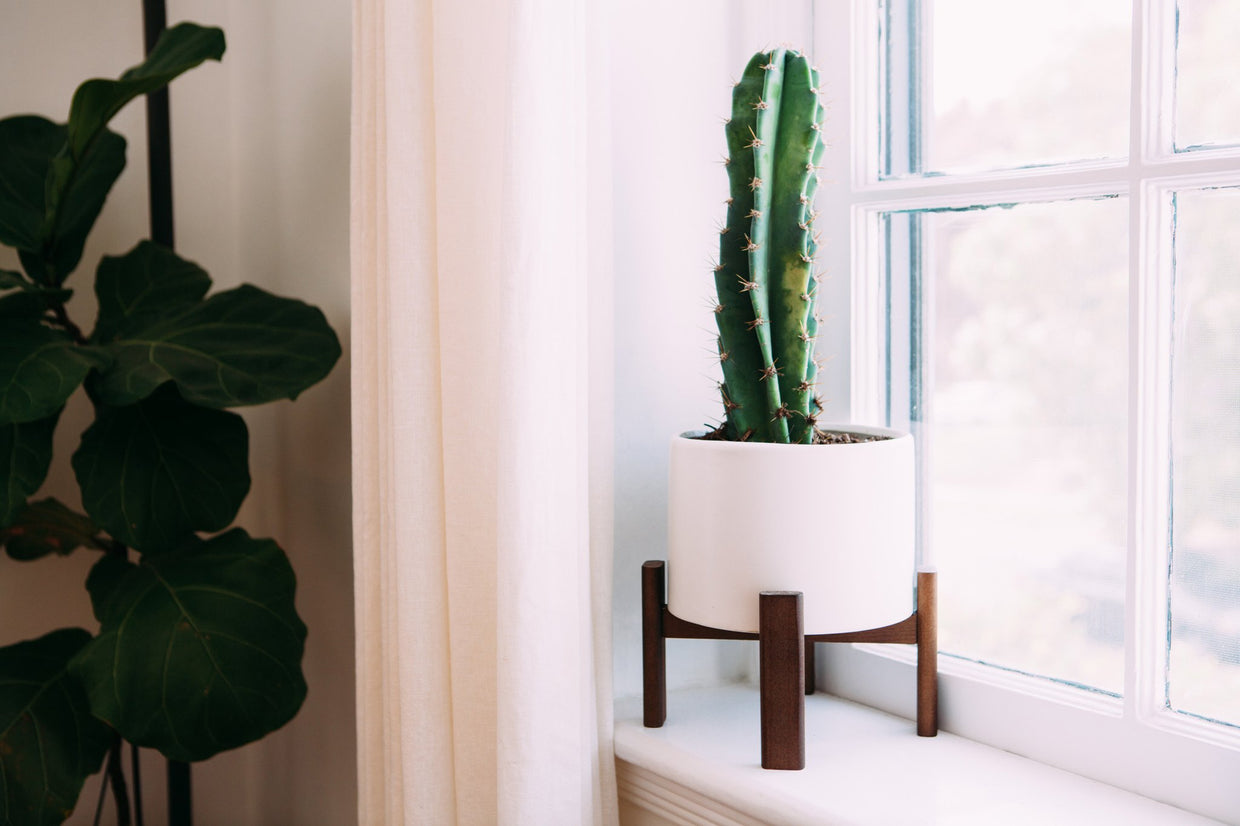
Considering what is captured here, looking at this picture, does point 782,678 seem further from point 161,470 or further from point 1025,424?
point 161,470

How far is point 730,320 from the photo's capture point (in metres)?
0.81

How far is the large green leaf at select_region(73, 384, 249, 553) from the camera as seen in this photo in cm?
119

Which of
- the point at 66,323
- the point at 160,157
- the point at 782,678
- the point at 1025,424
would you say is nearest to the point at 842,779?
the point at 782,678

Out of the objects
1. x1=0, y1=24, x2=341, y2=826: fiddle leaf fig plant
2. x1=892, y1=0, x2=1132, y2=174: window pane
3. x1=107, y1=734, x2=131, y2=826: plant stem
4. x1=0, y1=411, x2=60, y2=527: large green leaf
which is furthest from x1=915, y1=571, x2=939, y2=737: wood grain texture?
x1=107, y1=734, x2=131, y2=826: plant stem

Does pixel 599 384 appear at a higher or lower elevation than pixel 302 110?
lower

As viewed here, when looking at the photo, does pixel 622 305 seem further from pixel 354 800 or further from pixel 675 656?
pixel 354 800

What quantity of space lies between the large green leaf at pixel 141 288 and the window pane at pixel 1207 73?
3.93 feet

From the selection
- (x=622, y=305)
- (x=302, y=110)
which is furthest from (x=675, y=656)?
(x=302, y=110)

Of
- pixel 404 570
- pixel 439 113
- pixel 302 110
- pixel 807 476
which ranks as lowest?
pixel 404 570

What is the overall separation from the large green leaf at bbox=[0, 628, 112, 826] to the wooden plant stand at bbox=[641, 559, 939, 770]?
2.38 feet

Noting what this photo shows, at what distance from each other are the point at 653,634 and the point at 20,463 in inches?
31.0

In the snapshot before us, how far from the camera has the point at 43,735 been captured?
44.6 inches

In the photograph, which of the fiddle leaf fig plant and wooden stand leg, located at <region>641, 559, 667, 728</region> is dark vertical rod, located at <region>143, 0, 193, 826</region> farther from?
wooden stand leg, located at <region>641, 559, 667, 728</region>

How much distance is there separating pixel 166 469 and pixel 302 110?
24.2 inches
